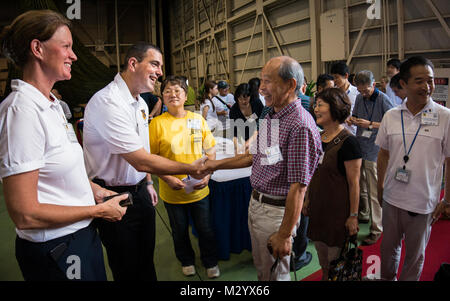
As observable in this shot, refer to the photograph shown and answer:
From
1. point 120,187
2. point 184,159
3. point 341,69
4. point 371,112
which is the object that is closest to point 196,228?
point 184,159

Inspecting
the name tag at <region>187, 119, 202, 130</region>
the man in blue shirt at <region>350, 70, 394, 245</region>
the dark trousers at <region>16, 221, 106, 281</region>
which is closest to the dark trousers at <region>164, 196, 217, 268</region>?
the name tag at <region>187, 119, 202, 130</region>

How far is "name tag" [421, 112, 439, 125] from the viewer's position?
5.72 feet

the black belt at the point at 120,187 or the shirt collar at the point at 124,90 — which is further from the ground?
the shirt collar at the point at 124,90

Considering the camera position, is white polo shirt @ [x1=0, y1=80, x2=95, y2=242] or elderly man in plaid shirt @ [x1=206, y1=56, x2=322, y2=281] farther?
elderly man in plaid shirt @ [x1=206, y1=56, x2=322, y2=281]

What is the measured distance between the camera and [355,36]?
5.66 metres

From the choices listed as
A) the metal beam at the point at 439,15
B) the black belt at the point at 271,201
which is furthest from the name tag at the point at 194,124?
the metal beam at the point at 439,15

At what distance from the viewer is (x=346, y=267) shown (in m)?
1.63

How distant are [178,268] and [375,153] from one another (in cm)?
224

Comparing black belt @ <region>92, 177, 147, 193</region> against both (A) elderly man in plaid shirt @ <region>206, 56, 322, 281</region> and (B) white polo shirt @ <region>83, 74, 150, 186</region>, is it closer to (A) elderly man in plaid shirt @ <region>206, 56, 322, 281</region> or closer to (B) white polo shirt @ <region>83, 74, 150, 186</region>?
(B) white polo shirt @ <region>83, 74, 150, 186</region>

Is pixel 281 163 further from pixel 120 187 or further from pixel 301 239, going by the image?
pixel 301 239

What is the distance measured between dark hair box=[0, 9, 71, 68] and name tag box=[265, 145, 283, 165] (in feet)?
3.31

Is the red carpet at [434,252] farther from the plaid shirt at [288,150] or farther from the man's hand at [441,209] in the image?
the plaid shirt at [288,150]

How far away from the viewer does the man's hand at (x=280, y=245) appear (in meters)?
1.44
